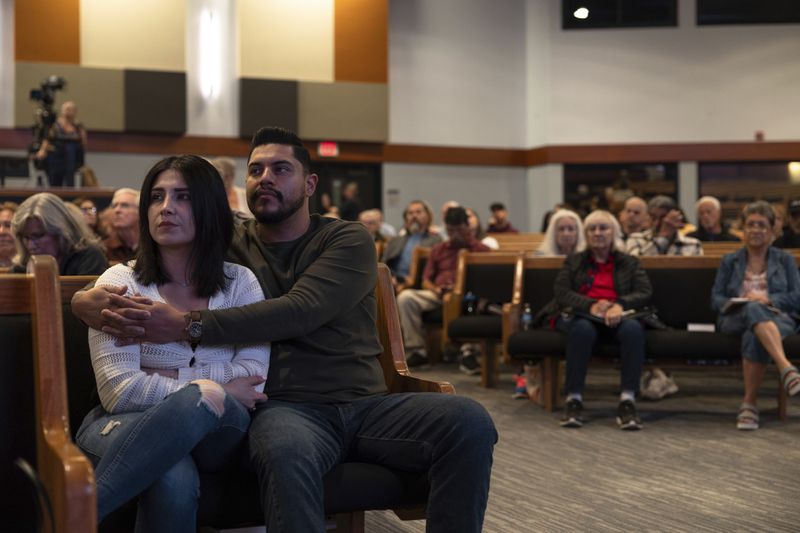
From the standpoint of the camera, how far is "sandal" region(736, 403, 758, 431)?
5.14 meters

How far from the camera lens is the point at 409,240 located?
28.8ft

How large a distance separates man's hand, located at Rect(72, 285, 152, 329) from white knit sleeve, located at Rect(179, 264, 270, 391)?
0.18 m

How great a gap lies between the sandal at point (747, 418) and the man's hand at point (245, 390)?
3.49m

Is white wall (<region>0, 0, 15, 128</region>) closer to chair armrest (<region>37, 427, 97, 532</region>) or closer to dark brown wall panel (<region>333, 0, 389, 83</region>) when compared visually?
dark brown wall panel (<region>333, 0, 389, 83</region>)

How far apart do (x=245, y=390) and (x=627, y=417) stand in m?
3.27

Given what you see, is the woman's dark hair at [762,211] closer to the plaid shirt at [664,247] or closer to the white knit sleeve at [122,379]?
the plaid shirt at [664,247]

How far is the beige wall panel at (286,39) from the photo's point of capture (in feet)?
43.9

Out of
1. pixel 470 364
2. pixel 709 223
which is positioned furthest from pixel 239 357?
pixel 709 223

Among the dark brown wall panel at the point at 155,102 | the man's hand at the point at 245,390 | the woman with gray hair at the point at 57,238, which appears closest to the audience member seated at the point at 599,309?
the woman with gray hair at the point at 57,238

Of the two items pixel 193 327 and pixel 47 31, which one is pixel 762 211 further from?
pixel 47 31

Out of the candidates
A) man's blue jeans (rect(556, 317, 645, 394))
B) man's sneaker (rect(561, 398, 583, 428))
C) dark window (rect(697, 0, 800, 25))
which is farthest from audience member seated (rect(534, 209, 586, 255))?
dark window (rect(697, 0, 800, 25))

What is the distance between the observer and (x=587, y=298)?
18.1 ft

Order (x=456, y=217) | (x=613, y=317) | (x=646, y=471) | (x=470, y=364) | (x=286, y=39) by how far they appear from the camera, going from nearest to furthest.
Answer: (x=646, y=471), (x=613, y=317), (x=470, y=364), (x=456, y=217), (x=286, y=39)

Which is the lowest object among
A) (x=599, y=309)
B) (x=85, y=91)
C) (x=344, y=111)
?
(x=599, y=309)
